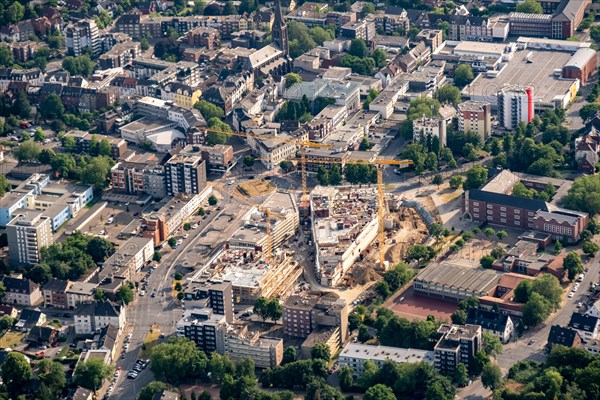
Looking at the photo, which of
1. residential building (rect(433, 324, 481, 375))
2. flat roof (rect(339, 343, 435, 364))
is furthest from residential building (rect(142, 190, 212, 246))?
residential building (rect(433, 324, 481, 375))

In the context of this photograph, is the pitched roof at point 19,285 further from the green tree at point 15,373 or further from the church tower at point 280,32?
the church tower at point 280,32

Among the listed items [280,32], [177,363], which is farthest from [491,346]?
[280,32]

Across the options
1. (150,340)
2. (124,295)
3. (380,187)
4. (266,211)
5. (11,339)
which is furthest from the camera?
(380,187)

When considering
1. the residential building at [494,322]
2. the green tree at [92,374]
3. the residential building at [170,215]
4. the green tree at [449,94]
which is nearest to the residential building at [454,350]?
the residential building at [494,322]

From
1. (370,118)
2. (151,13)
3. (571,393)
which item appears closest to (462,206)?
(370,118)

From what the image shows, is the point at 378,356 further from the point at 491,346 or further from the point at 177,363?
the point at 177,363
